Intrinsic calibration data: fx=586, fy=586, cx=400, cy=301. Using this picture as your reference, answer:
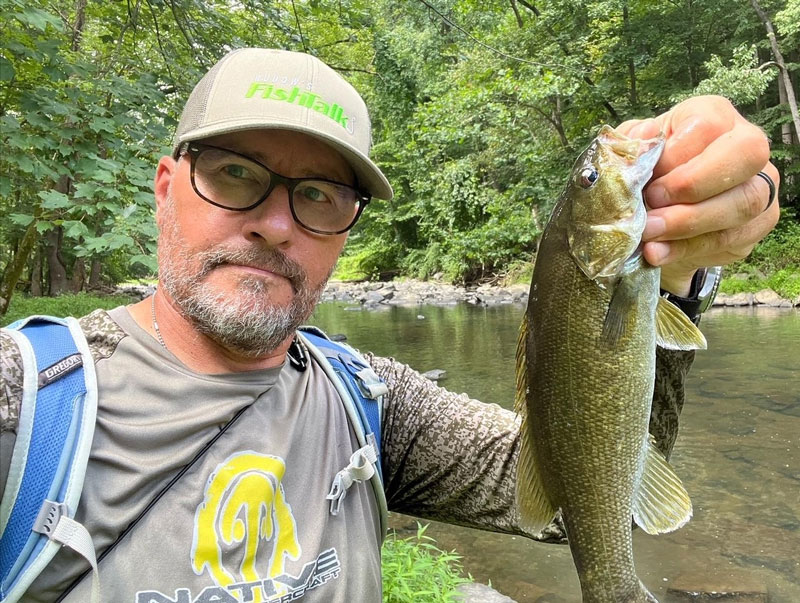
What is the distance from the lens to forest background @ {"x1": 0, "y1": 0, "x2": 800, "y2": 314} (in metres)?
3.95

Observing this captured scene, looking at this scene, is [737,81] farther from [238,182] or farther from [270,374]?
[270,374]

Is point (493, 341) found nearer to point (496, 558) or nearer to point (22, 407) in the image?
point (496, 558)

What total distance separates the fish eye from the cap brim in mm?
627

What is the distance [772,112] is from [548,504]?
71.3 ft

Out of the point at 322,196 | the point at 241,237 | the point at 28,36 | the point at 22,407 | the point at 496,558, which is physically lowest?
the point at 496,558

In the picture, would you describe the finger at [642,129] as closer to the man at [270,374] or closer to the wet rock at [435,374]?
the man at [270,374]

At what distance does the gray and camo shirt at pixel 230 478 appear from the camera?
4.42 feet

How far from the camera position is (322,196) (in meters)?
1.82

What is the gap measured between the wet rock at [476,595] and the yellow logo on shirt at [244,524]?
236 cm

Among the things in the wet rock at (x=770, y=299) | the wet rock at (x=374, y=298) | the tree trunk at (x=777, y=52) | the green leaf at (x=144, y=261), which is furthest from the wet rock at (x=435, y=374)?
the tree trunk at (x=777, y=52)

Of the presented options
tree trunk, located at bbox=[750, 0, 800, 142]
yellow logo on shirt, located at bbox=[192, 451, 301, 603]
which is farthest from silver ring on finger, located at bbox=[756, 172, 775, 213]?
tree trunk, located at bbox=[750, 0, 800, 142]

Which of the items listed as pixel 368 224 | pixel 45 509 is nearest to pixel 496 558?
pixel 45 509

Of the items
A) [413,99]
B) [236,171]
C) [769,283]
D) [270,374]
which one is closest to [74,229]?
[236,171]

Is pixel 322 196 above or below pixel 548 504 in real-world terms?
above
